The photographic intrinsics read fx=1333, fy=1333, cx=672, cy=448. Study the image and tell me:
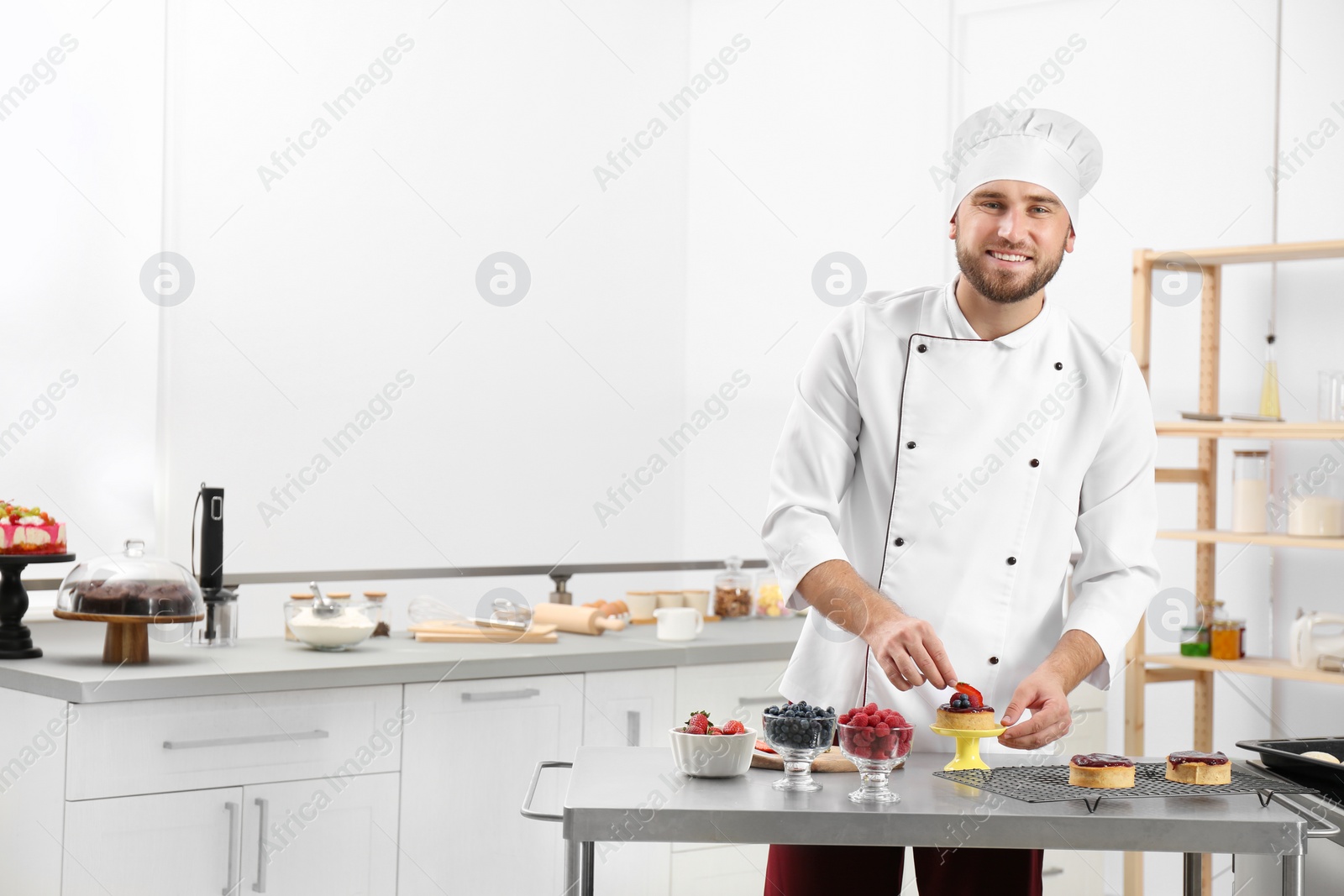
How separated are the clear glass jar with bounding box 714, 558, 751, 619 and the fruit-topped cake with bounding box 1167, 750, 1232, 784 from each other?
2189 mm

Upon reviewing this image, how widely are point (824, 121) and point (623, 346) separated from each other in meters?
1.08

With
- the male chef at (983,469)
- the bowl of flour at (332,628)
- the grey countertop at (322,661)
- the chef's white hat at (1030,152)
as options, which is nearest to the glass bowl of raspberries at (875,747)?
the male chef at (983,469)

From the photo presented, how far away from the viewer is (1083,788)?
1492 millimetres

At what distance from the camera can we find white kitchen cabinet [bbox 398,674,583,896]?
2713 millimetres

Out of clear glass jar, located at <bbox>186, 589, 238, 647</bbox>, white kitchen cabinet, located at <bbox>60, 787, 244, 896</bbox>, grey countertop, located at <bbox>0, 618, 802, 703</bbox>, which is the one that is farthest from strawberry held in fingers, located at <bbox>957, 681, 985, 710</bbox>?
clear glass jar, located at <bbox>186, 589, 238, 647</bbox>

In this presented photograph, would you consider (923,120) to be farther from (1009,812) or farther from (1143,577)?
(1009,812)

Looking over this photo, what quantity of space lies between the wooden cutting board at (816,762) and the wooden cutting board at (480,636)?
1.48 m

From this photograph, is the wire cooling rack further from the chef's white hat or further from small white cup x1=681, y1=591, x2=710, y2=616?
small white cup x1=681, y1=591, x2=710, y2=616

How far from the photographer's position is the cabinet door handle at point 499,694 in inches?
110

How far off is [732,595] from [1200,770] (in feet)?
7.29

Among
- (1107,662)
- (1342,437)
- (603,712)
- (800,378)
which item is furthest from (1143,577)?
(1342,437)

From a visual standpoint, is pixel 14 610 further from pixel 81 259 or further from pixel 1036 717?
pixel 1036 717

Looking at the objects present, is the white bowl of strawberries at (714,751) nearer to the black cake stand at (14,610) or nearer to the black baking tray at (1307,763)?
the black baking tray at (1307,763)

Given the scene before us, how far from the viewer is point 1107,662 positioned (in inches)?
69.1
